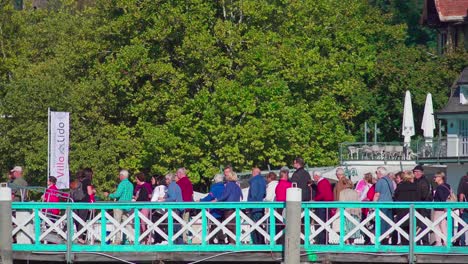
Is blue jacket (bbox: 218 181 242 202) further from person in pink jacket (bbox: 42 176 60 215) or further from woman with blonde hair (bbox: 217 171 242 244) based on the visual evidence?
person in pink jacket (bbox: 42 176 60 215)

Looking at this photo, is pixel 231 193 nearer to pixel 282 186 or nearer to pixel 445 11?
pixel 282 186

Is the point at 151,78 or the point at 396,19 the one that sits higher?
the point at 396,19

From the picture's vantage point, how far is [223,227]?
2856 cm

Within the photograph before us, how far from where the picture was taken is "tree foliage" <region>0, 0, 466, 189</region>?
59.2 metres

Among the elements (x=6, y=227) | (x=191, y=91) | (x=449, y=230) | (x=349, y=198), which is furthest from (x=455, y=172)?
(x=6, y=227)

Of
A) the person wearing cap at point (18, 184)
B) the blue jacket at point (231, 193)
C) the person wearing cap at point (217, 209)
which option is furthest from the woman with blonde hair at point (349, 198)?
the person wearing cap at point (18, 184)

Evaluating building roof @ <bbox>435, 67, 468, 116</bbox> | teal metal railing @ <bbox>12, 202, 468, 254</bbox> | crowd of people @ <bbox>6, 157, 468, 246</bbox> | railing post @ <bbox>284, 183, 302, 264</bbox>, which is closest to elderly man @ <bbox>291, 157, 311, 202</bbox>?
crowd of people @ <bbox>6, 157, 468, 246</bbox>

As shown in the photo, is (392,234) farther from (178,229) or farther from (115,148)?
(115,148)

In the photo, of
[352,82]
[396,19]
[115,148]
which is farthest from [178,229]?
[396,19]

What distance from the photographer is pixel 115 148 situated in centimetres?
5978

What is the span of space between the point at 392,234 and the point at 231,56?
105ft

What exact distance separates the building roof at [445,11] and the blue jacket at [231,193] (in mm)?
42217

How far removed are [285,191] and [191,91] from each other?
3192 centimetres

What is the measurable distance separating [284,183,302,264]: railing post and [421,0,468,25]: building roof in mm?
44582
